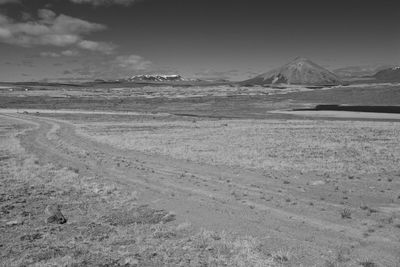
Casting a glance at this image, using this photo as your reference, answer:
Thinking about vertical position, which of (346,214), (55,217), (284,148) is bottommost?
(284,148)

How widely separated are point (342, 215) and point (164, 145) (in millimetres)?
26689

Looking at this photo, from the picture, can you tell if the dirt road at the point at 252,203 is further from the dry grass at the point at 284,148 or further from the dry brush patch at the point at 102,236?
the dry grass at the point at 284,148

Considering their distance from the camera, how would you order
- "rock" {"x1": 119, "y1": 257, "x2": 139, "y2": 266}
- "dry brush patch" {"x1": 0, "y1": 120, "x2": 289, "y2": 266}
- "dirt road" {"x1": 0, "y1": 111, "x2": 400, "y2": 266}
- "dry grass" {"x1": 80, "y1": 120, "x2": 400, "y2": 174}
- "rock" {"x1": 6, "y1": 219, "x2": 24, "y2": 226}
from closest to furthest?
"rock" {"x1": 119, "y1": 257, "x2": 139, "y2": 266}, "dry brush patch" {"x1": 0, "y1": 120, "x2": 289, "y2": 266}, "dirt road" {"x1": 0, "y1": 111, "x2": 400, "y2": 266}, "rock" {"x1": 6, "y1": 219, "x2": 24, "y2": 226}, "dry grass" {"x1": 80, "y1": 120, "x2": 400, "y2": 174}

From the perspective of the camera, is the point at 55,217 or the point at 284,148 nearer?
the point at 55,217

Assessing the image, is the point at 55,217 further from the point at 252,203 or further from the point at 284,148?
the point at 284,148

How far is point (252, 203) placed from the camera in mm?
19016

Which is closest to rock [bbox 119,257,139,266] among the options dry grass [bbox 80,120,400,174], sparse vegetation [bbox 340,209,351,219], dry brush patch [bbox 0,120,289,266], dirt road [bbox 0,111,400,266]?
dry brush patch [bbox 0,120,289,266]

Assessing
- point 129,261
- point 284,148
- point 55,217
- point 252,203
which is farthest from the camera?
point 284,148

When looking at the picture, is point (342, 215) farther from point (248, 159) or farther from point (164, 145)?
point (164, 145)

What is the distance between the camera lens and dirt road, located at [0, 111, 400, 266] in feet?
44.9

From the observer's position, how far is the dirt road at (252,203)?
1368 cm

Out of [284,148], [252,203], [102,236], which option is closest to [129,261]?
[102,236]

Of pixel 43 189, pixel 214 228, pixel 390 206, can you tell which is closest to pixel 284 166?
pixel 390 206

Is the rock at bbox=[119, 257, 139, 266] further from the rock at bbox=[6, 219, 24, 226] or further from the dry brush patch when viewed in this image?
the rock at bbox=[6, 219, 24, 226]
